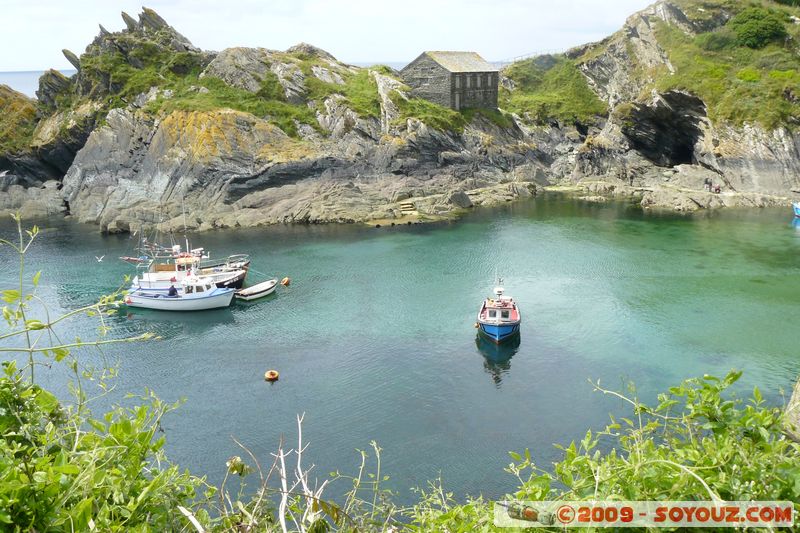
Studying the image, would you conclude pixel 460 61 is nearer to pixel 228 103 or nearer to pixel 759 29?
pixel 228 103

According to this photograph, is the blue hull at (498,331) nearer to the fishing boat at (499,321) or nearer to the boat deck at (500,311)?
the fishing boat at (499,321)

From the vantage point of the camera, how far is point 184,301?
163 ft

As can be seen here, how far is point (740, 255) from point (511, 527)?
6141 cm

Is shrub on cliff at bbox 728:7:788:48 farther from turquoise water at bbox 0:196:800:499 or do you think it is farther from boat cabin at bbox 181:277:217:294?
boat cabin at bbox 181:277:217:294

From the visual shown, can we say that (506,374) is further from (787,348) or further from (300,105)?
(300,105)

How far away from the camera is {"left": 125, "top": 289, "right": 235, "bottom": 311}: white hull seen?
162 ft

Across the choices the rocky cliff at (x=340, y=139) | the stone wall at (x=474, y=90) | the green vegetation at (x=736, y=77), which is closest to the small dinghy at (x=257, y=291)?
the rocky cliff at (x=340, y=139)

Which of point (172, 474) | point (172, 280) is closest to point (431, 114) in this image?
point (172, 280)

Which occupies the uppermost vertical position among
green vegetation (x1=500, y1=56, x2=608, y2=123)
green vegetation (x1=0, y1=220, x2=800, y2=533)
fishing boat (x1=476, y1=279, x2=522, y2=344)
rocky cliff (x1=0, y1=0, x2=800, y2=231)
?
green vegetation (x1=500, y1=56, x2=608, y2=123)

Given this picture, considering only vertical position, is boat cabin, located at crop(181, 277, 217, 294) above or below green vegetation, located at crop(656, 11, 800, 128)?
below

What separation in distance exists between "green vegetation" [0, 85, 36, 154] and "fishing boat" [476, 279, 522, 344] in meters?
91.3

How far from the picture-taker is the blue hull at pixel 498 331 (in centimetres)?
3894

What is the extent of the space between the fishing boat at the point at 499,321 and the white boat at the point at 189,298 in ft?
69.9

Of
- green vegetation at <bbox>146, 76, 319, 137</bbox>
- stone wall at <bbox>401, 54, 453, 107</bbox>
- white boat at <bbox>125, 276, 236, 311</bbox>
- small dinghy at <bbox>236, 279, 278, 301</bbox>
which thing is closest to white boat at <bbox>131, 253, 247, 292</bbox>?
white boat at <bbox>125, 276, 236, 311</bbox>
